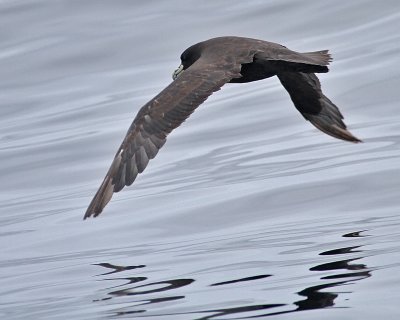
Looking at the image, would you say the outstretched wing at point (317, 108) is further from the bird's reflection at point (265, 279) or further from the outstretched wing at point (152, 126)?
the bird's reflection at point (265, 279)

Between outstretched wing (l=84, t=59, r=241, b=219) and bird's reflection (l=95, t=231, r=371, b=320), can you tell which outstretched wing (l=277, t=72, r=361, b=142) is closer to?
outstretched wing (l=84, t=59, r=241, b=219)

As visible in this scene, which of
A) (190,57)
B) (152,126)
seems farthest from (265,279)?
(190,57)

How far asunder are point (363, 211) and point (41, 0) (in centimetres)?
917

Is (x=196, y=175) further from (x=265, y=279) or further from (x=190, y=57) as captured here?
(x=265, y=279)

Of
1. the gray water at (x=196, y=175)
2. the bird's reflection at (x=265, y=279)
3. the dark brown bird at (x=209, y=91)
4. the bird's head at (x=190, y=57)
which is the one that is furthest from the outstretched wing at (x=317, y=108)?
the bird's reflection at (x=265, y=279)

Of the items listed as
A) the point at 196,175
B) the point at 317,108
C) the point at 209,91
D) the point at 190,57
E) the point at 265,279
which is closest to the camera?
the point at 265,279

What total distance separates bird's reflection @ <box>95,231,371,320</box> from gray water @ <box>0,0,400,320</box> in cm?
1

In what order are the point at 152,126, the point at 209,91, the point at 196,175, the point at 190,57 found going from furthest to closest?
1. the point at 196,175
2. the point at 190,57
3. the point at 209,91
4. the point at 152,126

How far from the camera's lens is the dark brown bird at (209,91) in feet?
25.7

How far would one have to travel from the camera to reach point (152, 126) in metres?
7.93

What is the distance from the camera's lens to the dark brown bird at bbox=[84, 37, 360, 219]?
25.7 ft

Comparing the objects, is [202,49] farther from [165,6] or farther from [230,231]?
[165,6]

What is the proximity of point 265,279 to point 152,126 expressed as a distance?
4.09 ft

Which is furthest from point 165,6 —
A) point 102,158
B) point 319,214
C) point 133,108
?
point 319,214
